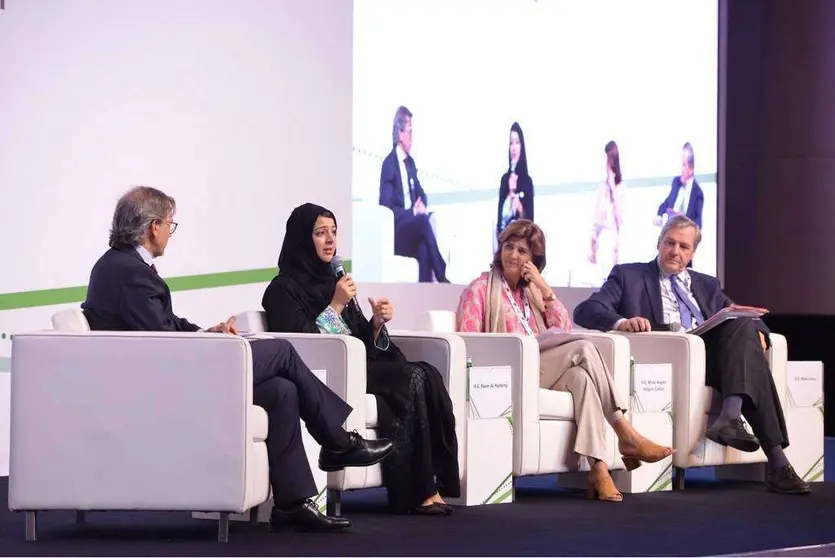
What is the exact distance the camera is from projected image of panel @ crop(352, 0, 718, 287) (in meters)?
6.79

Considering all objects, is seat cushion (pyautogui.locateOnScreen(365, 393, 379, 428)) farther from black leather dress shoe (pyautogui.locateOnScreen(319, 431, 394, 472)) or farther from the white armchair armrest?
the white armchair armrest

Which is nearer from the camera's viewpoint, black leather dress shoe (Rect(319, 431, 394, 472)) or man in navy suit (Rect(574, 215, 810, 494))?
black leather dress shoe (Rect(319, 431, 394, 472))

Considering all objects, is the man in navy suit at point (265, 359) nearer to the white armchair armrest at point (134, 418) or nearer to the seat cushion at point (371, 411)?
the white armchair armrest at point (134, 418)

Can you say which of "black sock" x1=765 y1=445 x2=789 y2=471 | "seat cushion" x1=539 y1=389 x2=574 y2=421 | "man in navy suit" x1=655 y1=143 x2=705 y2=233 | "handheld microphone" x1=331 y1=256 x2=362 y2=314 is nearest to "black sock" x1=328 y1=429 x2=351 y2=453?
"handheld microphone" x1=331 y1=256 x2=362 y2=314

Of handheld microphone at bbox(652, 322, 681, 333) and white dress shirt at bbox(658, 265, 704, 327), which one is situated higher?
white dress shirt at bbox(658, 265, 704, 327)

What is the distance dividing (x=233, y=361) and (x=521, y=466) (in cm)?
156

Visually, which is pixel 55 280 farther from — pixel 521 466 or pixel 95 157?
pixel 521 466

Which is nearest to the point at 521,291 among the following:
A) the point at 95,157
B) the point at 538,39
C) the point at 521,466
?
the point at 521,466

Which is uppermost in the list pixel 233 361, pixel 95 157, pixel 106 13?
pixel 106 13

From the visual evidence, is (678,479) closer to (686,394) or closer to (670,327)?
(686,394)

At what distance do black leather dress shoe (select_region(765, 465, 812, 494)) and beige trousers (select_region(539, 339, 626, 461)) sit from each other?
77 centimetres

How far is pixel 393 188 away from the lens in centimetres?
680

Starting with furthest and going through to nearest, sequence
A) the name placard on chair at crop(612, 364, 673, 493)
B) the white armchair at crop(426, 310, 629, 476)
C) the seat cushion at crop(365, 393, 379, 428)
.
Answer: the name placard on chair at crop(612, 364, 673, 493) < the white armchair at crop(426, 310, 629, 476) < the seat cushion at crop(365, 393, 379, 428)

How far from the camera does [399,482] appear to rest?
4457mm
